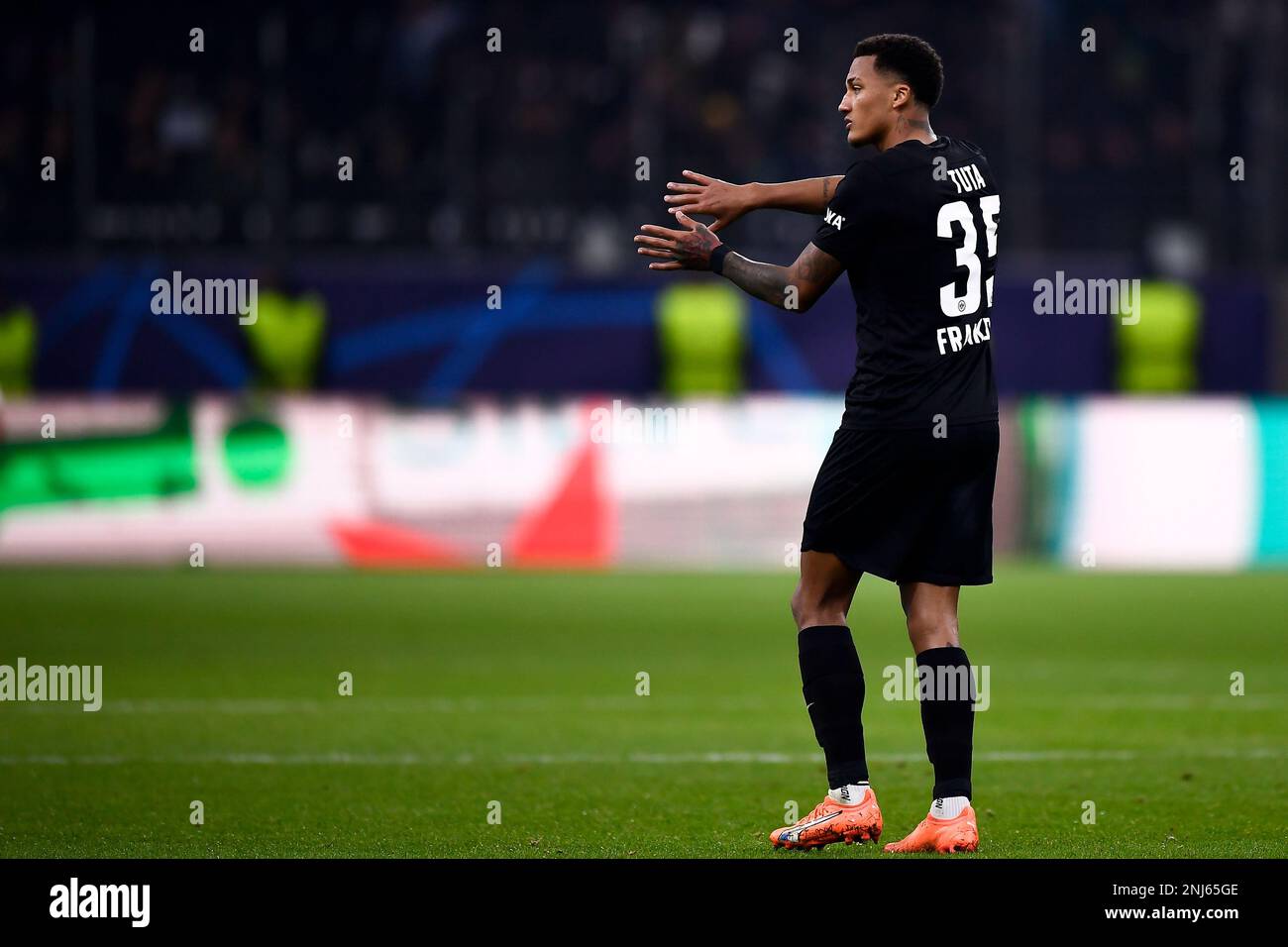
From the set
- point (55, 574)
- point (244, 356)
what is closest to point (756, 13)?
point (244, 356)

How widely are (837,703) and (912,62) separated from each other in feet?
5.35

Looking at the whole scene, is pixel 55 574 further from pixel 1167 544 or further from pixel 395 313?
pixel 1167 544

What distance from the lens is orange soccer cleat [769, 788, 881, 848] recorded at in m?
5.20

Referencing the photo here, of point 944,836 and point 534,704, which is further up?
point 534,704

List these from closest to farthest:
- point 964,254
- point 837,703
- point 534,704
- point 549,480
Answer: point 964,254
point 837,703
point 534,704
point 549,480

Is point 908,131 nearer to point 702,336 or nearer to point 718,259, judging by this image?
point 718,259

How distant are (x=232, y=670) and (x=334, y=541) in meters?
4.58

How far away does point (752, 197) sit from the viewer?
5375mm

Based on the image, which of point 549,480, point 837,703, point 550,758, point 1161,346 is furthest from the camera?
point 1161,346

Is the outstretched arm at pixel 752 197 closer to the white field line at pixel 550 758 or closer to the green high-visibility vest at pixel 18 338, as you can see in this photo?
the white field line at pixel 550 758

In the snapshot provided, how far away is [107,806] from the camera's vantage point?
5965mm

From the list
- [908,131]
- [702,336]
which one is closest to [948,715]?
[908,131]

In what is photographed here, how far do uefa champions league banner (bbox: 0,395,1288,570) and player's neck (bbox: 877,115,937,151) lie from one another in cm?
860

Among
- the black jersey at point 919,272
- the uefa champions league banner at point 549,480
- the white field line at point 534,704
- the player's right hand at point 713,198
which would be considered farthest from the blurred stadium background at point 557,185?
the black jersey at point 919,272
